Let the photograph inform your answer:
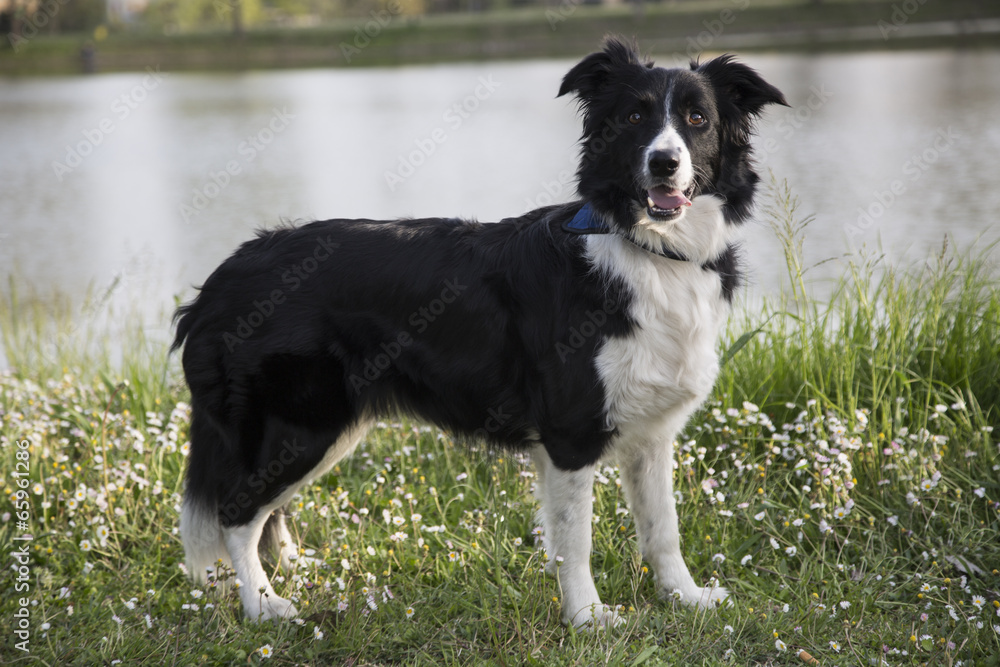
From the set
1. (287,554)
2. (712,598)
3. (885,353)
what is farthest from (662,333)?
(885,353)

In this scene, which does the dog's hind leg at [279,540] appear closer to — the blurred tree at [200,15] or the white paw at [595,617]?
the white paw at [595,617]

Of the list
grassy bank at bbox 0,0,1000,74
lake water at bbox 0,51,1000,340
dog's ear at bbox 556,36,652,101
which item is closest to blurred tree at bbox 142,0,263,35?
grassy bank at bbox 0,0,1000,74

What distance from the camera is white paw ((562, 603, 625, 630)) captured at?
293 cm

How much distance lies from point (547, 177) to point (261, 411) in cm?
839

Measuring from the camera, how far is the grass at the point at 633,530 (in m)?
2.92

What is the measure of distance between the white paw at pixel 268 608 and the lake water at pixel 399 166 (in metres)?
1.43

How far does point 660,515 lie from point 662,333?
78cm

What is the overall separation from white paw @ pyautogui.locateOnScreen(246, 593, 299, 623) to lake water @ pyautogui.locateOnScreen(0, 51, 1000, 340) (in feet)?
4.71

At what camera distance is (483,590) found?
10.4ft

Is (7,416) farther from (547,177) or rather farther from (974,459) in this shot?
(547,177)

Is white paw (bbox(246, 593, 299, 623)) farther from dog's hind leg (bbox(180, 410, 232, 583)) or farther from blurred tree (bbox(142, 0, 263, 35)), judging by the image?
blurred tree (bbox(142, 0, 263, 35))

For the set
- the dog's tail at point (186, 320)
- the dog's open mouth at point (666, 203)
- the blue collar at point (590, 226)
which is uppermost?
the dog's open mouth at point (666, 203)

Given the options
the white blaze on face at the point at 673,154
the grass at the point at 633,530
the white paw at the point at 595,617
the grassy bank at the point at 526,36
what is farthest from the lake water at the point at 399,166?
the grassy bank at the point at 526,36

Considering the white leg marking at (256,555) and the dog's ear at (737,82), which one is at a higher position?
the dog's ear at (737,82)
